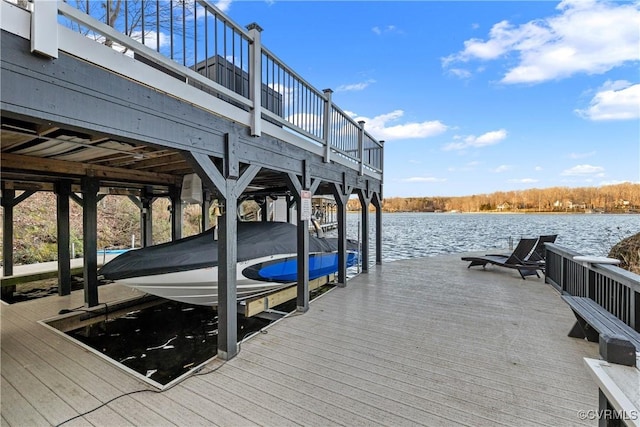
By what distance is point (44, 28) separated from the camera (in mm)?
1611

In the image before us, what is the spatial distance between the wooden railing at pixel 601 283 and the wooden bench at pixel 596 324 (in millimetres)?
266

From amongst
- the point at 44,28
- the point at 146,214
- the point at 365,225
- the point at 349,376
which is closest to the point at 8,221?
the point at 146,214

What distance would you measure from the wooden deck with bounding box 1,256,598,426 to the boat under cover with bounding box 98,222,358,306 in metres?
0.82

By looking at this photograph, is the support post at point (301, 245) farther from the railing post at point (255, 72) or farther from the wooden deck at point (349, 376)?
the railing post at point (255, 72)

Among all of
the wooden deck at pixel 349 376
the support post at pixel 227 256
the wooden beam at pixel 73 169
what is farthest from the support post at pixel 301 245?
the wooden beam at pixel 73 169

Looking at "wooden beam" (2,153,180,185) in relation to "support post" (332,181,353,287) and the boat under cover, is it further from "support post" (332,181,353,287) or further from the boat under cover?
"support post" (332,181,353,287)

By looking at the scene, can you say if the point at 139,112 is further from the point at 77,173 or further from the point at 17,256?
the point at 17,256

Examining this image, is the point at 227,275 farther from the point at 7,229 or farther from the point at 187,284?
the point at 7,229

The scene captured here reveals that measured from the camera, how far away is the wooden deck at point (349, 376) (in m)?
2.14

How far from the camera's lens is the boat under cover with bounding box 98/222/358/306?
3709mm

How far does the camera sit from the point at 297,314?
432 cm

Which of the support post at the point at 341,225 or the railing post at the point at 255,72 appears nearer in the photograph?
the railing post at the point at 255,72

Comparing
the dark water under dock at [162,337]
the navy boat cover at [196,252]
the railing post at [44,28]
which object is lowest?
the dark water under dock at [162,337]

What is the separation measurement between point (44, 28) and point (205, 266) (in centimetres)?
279
